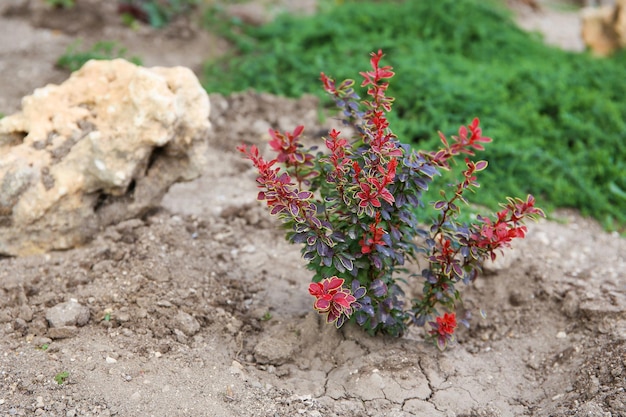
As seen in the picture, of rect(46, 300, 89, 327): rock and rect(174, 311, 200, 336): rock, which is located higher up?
rect(46, 300, 89, 327): rock

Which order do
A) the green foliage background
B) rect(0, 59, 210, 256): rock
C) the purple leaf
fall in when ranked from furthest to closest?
the green foliage background
rect(0, 59, 210, 256): rock
the purple leaf

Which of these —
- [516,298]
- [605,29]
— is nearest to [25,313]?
[516,298]

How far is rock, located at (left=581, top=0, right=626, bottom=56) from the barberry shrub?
608 centimetres

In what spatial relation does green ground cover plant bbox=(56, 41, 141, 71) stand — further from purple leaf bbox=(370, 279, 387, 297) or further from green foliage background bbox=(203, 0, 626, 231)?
purple leaf bbox=(370, 279, 387, 297)

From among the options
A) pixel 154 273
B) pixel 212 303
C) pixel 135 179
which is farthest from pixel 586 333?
pixel 135 179

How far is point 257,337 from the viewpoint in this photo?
4.02m

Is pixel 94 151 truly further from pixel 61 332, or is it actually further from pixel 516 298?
pixel 516 298

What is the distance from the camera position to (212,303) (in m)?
4.16

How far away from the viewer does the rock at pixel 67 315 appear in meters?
3.79

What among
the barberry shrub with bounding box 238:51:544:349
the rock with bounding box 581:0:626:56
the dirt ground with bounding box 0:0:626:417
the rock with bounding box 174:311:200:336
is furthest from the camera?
the rock with bounding box 581:0:626:56

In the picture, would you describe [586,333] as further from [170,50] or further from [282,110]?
[170,50]

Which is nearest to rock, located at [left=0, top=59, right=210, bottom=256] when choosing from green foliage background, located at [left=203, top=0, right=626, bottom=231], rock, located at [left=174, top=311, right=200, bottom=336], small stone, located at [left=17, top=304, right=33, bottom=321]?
small stone, located at [left=17, top=304, right=33, bottom=321]

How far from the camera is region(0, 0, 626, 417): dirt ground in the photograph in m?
3.49

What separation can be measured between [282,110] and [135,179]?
2.25m
